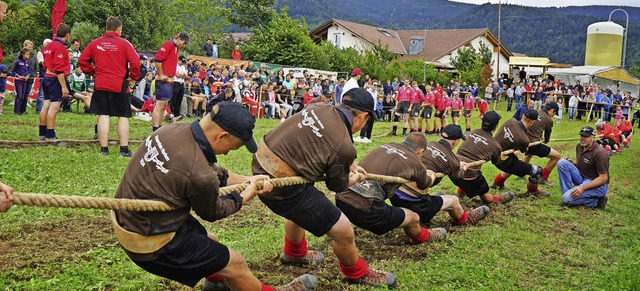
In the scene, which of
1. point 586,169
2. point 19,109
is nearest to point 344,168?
point 586,169

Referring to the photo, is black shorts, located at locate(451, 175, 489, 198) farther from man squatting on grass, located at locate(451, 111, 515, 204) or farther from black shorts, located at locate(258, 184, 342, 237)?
black shorts, located at locate(258, 184, 342, 237)

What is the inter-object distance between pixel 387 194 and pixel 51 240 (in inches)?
133

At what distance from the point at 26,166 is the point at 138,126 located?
6553mm

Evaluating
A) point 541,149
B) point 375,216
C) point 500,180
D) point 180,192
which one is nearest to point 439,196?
point 375,216

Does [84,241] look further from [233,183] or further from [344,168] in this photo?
[344,168]

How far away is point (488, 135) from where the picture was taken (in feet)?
30.0

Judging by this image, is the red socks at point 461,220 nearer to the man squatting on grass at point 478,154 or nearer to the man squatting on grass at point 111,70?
A: the man squatting on grass at point 478,154

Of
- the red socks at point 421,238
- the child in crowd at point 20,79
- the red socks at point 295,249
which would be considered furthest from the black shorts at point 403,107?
the red socks at point 295,249

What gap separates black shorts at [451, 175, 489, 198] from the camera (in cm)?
892

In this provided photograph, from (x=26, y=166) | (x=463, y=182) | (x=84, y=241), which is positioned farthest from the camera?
(x=463, y=182)

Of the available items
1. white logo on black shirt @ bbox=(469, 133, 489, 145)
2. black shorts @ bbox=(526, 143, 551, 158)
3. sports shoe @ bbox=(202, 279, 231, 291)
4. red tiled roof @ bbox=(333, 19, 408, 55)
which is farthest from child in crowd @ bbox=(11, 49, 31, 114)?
red tiled roof @ bbox=(333, 19, 408, 55)

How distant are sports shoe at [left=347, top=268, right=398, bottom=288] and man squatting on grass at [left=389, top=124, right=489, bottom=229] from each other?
1.81 m

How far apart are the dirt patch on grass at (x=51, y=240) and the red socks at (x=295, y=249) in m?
1.65

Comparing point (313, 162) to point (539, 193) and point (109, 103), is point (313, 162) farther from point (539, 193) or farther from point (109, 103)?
point (539, 193)
